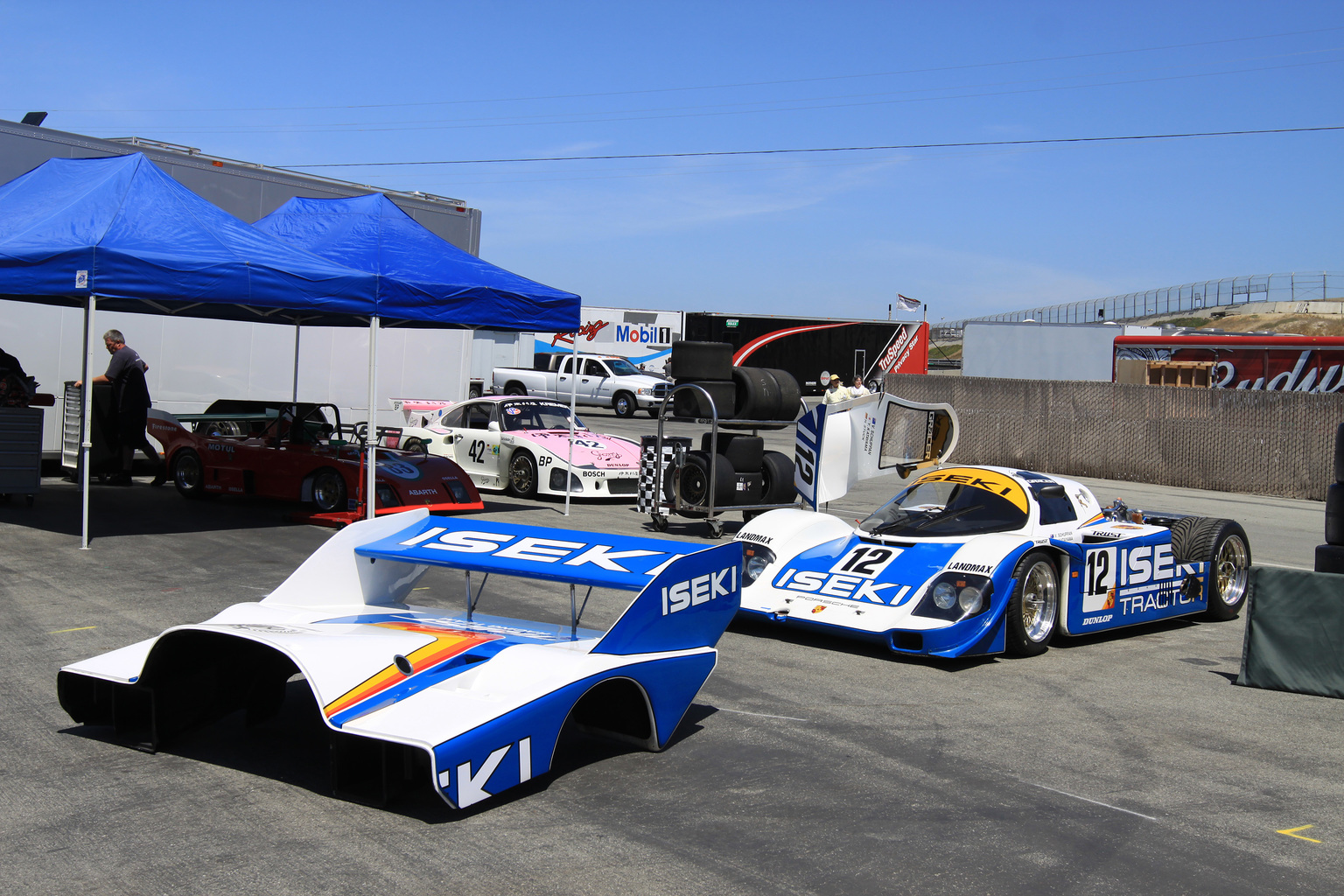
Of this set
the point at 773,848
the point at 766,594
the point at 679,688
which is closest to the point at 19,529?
the point at 766,594

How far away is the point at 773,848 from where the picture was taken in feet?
13.6

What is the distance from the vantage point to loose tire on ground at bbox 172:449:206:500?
1368 cm

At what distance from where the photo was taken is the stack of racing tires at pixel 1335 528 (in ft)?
24.1

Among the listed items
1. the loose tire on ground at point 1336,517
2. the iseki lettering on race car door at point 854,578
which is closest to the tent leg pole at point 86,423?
the iseki lettering on race car door at point 854,578

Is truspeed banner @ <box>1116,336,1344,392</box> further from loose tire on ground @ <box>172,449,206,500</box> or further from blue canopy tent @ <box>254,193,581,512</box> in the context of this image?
loose tire on ground @ <box>172,449,206,500</box>

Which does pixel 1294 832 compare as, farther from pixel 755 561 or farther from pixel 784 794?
pixel 755 561

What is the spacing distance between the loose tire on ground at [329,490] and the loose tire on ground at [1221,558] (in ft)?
27.4

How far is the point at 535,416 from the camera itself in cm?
1623

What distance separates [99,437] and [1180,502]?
1564 cm

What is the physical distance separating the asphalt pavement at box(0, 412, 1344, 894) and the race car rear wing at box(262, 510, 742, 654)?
0.55m

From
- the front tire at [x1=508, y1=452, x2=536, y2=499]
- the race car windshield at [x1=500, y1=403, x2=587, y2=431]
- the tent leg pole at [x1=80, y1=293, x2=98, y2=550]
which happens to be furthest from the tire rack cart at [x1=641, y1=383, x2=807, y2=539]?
the tent leg pole at [x1=80, y1=293, x2=98, y2=550]

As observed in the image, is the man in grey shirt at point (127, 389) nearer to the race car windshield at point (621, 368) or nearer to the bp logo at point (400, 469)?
the bp logo at point (400, 469)

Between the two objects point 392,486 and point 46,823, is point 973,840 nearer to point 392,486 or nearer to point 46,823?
point 46,823

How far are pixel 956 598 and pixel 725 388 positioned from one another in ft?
21.0
